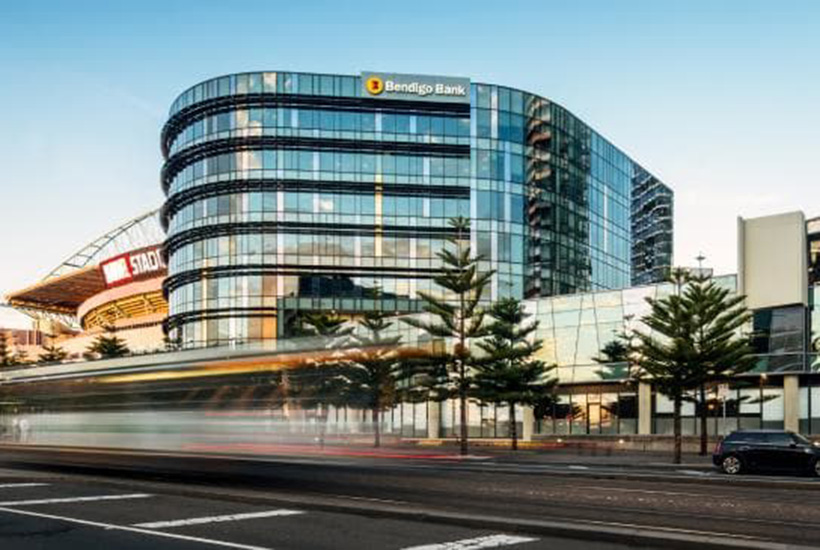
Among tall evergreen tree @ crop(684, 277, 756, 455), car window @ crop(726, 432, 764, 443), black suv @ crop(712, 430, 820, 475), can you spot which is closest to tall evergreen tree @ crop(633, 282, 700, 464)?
tall evergreen tree @ crop(684, 277, 756, 455)

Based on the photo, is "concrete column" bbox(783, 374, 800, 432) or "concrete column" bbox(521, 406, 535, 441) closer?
"concrete column" bbox(783, 374, 800, 432)

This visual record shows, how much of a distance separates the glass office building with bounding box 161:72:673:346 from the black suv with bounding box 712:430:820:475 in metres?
55.8

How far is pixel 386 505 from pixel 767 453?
2001cm

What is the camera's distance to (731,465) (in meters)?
31.2

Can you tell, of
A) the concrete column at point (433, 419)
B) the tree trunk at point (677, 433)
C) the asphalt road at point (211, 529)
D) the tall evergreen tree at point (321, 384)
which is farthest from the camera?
the concrete column at point (433, 419)

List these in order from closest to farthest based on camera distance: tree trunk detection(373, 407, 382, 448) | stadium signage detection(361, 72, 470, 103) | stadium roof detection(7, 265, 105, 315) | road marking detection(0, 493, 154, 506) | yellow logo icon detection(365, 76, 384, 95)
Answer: road marking detection(0, 493, 154, 506), tree trunk detection(373, 407, 382, 448), yellow logo icon detection(365, 76, 384, 95), stadium signage detection(361, 72, 470, 103), stadium roof detection(7, 265, 105, 315)

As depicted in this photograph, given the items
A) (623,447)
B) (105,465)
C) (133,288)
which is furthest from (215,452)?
(133,288)

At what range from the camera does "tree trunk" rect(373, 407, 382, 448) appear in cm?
1904

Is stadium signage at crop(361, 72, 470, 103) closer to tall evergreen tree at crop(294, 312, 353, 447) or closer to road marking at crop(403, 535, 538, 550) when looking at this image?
tall evergreen tree at crop(294, 312, 353, 447)

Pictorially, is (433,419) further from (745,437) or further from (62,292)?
(62,292)

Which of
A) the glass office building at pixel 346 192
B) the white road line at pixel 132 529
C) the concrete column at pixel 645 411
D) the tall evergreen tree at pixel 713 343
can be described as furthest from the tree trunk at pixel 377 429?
the glass office building at pixel 346 192

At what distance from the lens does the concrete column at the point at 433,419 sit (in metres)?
67.1

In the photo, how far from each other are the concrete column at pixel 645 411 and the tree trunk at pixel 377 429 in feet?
127

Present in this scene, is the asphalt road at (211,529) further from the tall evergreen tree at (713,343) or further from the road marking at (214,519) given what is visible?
the tall evergreen tree at (713,343)
